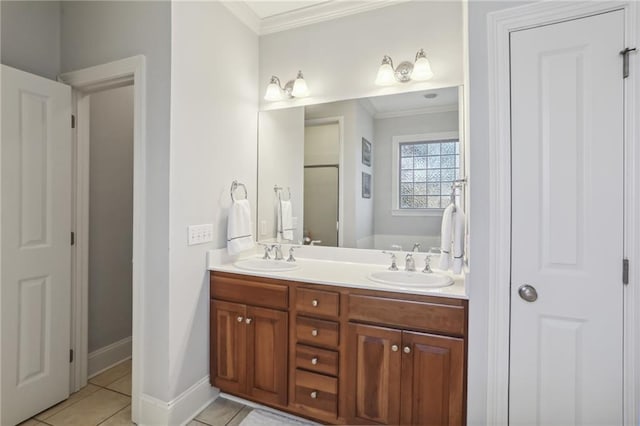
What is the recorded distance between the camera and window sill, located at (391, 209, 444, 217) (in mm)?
2052

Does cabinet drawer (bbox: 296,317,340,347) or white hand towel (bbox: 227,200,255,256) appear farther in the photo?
white hand towel (bbox: 227,200,255,256)

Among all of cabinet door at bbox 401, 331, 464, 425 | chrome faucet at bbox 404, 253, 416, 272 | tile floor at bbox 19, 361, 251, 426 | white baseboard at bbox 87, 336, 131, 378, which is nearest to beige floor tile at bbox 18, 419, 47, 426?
tile floor at bbox 19, 361, 251, 426

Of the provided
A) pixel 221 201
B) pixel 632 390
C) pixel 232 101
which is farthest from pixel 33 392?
pixel 632 390

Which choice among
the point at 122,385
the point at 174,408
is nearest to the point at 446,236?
the point at 174,408

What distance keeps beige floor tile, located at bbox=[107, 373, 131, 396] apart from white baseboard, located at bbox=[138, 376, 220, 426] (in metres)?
0.45

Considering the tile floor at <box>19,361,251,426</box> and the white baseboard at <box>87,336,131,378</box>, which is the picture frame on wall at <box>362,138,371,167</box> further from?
the white baseboard at <box>87,336,131,378</box>

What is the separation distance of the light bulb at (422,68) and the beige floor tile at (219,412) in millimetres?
2466

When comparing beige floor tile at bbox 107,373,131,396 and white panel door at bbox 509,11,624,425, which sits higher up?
white panel door at bbox 509,11,624,425

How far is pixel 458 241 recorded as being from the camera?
5.37 ft

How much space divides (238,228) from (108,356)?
5.32 feet

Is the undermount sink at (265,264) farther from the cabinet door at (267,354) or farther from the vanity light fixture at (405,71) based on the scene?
the vanity light fixture at (405,71)

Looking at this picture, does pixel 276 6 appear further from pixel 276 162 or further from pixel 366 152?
pixel 366 152

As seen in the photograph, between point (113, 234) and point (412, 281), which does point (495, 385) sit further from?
point (113, 234)

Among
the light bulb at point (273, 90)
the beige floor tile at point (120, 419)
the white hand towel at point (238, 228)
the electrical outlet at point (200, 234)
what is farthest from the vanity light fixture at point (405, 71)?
the beige floor tile at point (120, 419)
